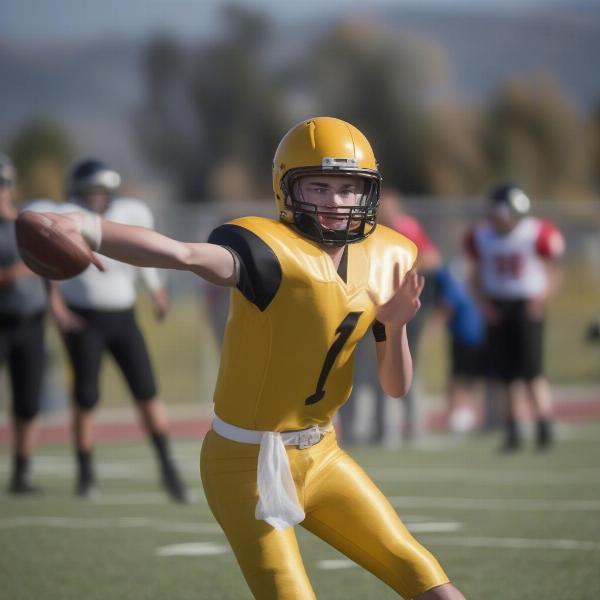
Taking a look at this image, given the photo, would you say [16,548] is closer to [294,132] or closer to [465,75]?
[294,132]

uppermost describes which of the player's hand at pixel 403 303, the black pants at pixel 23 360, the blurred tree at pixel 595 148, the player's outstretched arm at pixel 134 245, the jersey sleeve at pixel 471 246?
the player's outstretched arm at pixel 134 245

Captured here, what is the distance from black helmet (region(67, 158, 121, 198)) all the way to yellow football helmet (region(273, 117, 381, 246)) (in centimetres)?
403

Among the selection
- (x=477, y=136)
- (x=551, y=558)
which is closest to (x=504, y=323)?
(x=551, y=558)

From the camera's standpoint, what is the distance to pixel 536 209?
53.2ft

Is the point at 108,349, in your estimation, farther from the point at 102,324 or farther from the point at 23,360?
the point at 23,360

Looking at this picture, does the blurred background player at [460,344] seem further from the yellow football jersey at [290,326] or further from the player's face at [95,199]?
the yellow football jersey at [290,326]

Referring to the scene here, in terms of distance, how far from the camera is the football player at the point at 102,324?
838 cm

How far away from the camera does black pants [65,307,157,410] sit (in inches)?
329

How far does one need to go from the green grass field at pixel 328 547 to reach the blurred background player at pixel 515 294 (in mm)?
540

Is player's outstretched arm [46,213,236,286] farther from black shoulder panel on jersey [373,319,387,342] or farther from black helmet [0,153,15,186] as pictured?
black helmet [0,153,15,186]

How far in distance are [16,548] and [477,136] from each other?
192ft

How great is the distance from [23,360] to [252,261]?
191 inches

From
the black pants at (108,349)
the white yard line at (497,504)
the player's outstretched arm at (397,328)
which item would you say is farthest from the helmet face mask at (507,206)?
the player's outstretched arm at (397,328)

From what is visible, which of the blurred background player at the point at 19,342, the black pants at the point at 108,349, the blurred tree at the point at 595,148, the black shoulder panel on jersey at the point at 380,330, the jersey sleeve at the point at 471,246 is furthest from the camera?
the blurred tree at the point at 595,148
